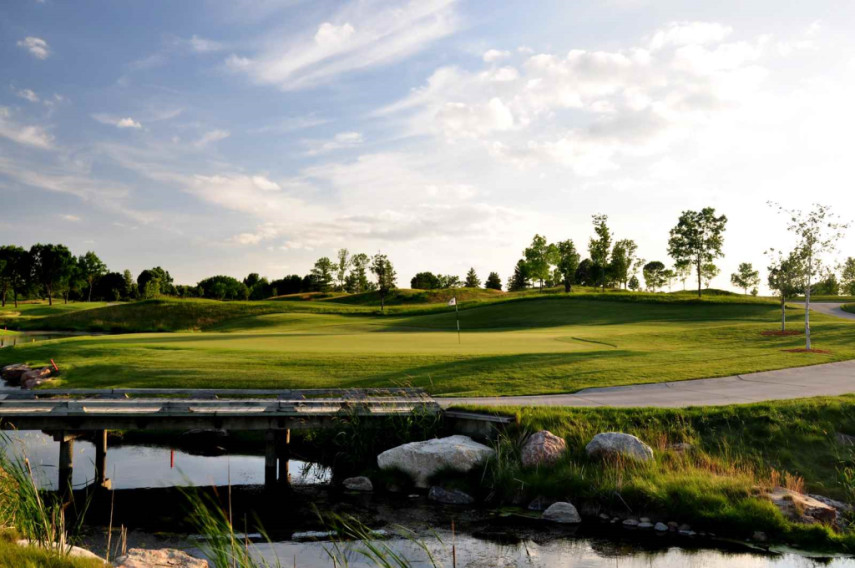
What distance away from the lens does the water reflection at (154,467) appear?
14.7 meters

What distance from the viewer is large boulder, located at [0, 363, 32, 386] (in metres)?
25.9

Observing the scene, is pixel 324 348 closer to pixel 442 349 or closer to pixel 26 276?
pixel 442 349

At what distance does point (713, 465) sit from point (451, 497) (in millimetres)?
5689

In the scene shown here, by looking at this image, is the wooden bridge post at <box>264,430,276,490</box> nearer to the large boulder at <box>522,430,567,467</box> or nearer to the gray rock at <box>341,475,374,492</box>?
the gray rock at <box>341,475,374,492</box>

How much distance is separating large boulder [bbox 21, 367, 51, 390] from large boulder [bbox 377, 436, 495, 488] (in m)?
16.4

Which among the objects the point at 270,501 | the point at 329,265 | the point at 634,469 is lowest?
the point at 270,501

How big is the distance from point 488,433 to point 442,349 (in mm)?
14307

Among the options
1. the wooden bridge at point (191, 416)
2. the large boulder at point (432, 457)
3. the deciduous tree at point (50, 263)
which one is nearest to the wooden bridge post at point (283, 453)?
the wooden bridge at point (191, 416)

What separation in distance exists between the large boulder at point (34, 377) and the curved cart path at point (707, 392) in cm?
1605

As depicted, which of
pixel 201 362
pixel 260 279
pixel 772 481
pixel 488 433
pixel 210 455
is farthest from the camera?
pixel 260 279

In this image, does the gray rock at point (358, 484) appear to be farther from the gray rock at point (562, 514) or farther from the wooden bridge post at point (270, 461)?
the gray rock at point (562, 514)

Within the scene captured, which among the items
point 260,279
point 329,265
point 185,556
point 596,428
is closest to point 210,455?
point 185,556

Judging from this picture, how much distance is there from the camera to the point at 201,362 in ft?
82.9

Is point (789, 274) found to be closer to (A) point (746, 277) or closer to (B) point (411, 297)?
(B) point (411, 297)
